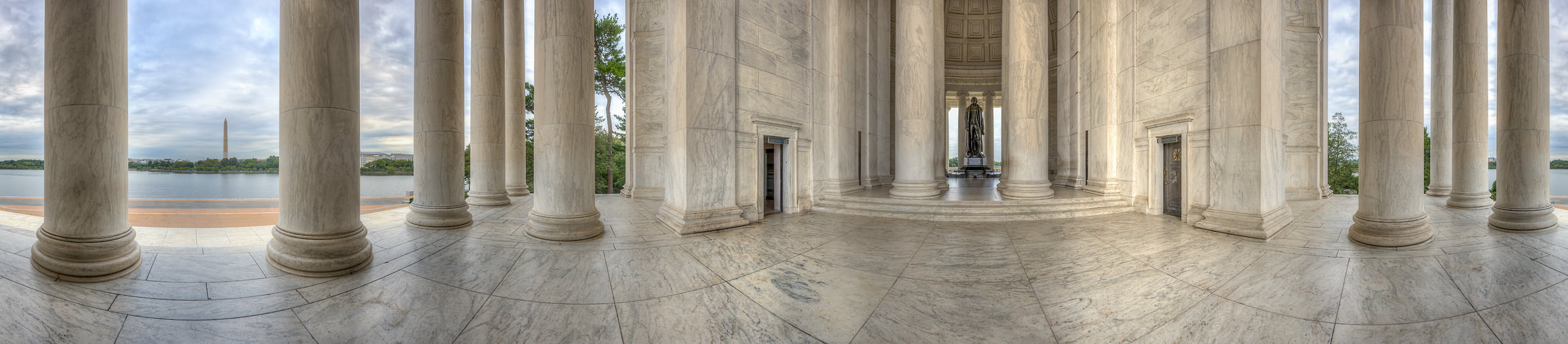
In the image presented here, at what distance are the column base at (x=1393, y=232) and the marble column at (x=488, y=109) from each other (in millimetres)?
21843

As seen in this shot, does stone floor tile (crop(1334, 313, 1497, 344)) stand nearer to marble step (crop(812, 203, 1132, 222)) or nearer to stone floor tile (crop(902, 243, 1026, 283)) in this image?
stone floor tile (crop(902, 243, 1026, 283))

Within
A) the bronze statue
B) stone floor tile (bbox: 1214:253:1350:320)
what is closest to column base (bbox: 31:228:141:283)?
stone floor tile (bbox: 1214:253:1350:320)

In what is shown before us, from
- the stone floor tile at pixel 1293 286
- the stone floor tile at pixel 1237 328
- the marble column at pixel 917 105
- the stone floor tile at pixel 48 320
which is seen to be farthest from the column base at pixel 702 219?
the stone floor tile at pixel 1293 286

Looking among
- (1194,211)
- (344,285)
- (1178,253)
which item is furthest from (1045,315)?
(1194,211)

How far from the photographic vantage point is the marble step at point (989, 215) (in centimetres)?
1319

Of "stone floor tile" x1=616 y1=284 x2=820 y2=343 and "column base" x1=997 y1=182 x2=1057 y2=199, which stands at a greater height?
"column base" x1=997 y1=182 x2=1057 y2=199

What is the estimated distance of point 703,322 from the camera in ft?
17.5

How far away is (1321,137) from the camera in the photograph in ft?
60.2

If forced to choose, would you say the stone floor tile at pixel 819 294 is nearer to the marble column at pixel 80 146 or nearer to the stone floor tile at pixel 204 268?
the stone floor tile at pixel 204 268

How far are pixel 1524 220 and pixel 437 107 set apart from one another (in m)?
26.3

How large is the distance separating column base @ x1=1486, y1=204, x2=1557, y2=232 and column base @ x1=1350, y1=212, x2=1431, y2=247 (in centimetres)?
368

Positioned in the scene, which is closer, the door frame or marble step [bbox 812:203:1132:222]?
the door frame

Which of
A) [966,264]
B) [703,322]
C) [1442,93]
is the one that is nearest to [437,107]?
[703,322]

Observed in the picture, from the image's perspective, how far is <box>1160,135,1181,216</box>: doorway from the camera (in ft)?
45.4
